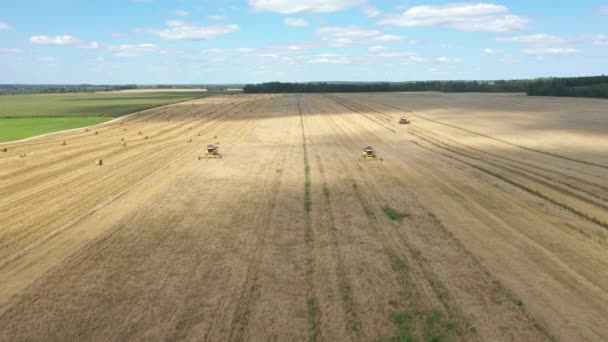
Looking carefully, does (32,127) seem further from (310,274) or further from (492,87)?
(492,87)

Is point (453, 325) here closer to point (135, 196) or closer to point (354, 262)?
point (354, 262)

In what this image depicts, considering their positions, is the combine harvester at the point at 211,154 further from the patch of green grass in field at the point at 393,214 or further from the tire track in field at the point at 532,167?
the tire track in field at the point at 532,167

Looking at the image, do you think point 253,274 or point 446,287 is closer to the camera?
point 446,287

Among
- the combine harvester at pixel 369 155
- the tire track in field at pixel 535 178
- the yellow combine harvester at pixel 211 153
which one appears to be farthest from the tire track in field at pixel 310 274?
the tire track in field at pixel 535 178

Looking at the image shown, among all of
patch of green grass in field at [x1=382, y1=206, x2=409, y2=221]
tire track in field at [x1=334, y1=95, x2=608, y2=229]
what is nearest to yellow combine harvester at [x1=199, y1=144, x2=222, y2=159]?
patch of green grass in field at [x1=382, y1=206, x2=409, y2=221]

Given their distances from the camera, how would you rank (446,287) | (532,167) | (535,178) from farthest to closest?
(532,167)
(535,178)
(446,287)

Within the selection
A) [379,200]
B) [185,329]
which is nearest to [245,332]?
[185,329]

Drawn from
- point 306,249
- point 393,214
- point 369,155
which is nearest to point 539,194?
point 393,214

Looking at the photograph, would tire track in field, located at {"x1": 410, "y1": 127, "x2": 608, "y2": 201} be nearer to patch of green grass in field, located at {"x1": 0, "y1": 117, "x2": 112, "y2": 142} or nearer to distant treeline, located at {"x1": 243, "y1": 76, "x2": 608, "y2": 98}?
patch of green grass in field, located at {"x1": 0, "y1": 117, "x2": 112, "y2": 142}
